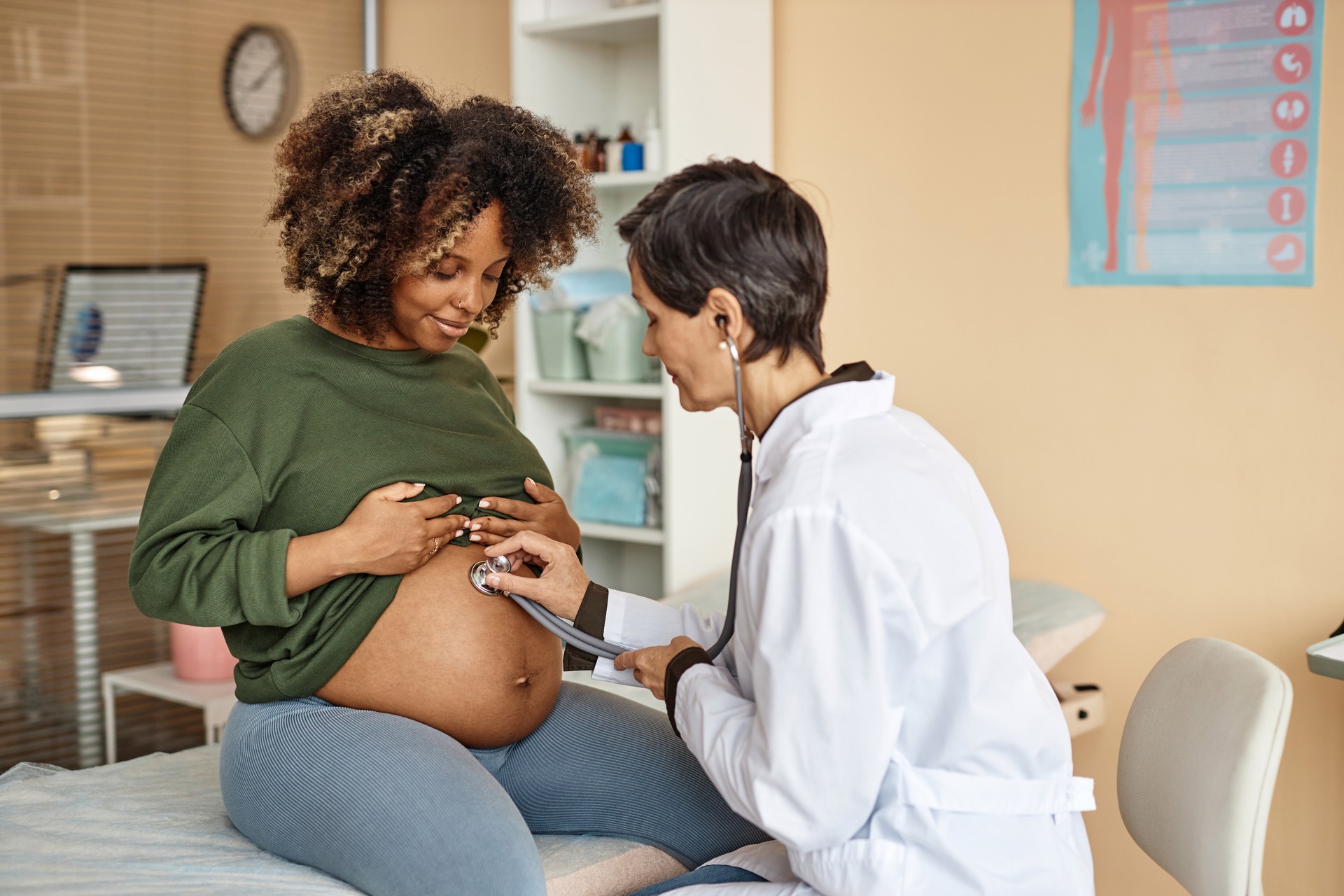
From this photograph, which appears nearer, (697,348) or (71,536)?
(697,348)

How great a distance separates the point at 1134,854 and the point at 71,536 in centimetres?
244

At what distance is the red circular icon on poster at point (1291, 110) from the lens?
197 centimetres

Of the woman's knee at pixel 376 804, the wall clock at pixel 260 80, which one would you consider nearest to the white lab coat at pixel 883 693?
the woman's knee at pixel 376 804

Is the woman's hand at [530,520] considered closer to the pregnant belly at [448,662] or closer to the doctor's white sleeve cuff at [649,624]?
the pregnant belly at [448,662]

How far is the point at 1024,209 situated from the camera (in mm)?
2260

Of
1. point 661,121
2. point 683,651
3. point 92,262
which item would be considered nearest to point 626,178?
point 661,121

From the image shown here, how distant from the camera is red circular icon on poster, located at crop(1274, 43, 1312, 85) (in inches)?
77.2

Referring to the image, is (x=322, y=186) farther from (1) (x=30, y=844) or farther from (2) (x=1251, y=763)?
(2) (x=1251, y=763)

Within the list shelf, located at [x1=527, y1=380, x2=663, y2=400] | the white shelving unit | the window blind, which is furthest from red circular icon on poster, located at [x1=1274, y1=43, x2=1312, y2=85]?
the window blind

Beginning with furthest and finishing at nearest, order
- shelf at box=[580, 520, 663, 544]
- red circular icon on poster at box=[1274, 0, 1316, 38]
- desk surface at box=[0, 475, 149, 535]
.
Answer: desk surface at box=[0, 475, 149, 535] < shelf at box=[580, 520, 663, 544] < red circular icon on poster at box=[1274, 0, 1316, 38]

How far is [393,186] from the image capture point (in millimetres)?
1317

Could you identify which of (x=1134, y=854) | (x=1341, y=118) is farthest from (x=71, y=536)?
(x=1341, y=118)

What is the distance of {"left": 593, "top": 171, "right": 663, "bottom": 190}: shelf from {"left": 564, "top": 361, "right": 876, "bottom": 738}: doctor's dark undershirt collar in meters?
1.22

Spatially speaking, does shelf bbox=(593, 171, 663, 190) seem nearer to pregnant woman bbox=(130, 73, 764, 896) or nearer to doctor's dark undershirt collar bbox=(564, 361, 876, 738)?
pregnant woman bbox=(130, 73, 764, 896)
